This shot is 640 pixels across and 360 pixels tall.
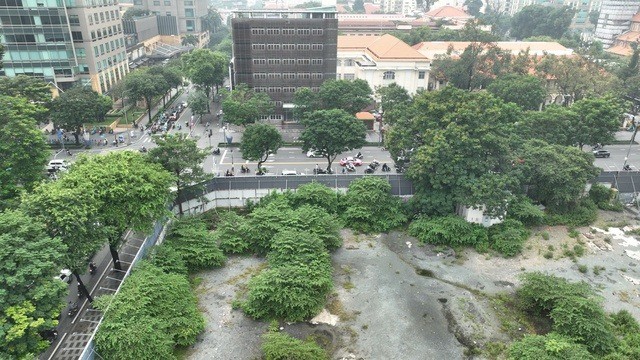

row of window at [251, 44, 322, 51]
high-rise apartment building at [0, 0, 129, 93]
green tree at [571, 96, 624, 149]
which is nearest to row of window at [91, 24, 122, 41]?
high-rise apartment building at [0, 0, 129, 93]

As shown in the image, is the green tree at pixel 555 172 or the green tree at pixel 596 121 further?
the green tree at pixel 596 121

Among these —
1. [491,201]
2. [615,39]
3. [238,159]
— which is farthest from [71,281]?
[615,39]

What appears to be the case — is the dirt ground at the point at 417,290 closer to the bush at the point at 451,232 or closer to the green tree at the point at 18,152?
the bush at the point at 451,232

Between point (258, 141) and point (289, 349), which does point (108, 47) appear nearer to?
point (258, 141)

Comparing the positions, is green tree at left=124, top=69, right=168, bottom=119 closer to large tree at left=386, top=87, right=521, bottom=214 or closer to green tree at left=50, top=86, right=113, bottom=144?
green tree at left=50, top=86, right=113, bottom=144

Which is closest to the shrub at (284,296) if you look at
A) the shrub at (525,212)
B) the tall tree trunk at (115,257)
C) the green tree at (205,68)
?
the tall tree trunk at (115,257)

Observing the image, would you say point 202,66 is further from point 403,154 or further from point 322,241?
point 322,241

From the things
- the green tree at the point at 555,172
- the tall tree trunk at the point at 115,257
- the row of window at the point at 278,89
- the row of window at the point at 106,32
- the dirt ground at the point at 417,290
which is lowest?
the dirt ground at the point at 417,290
